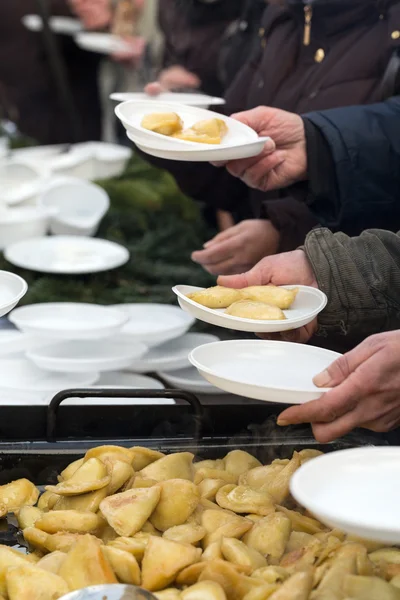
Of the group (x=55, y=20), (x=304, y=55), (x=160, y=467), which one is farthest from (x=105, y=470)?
(x=55, y=20)

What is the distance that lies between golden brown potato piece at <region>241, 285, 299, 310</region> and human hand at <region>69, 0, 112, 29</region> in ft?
13.5

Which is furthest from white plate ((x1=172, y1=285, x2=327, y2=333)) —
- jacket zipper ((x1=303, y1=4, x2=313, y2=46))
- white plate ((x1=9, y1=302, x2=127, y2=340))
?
jacket zipper ((x1=303, y1=4, x2=313, y2=46))

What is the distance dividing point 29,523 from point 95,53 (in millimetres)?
4617

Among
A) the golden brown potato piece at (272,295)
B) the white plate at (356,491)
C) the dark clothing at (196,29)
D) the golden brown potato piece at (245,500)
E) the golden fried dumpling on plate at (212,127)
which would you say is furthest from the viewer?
the dark clothing at (196,29)

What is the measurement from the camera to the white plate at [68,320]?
1.80 m

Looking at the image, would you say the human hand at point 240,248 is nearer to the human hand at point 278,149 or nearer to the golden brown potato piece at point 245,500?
the human hand at point 278,149

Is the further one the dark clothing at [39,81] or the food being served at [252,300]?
the dark clothing at [39,81]

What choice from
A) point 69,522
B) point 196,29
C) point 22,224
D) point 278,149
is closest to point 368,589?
point 69,522

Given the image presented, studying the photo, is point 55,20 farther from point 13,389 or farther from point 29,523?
point 29,523

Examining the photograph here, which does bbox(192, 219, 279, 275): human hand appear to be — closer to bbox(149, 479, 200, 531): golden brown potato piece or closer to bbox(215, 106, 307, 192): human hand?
bbox(215, 106, 307, 192): human hand

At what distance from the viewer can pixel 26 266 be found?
2.19 m

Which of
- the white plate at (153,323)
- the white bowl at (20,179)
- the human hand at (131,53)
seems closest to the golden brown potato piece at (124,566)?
the white plate at (153,323)

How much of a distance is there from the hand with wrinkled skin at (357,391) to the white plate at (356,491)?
0.52 ft

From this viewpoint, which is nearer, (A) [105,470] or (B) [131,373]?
(A) [105,470]
